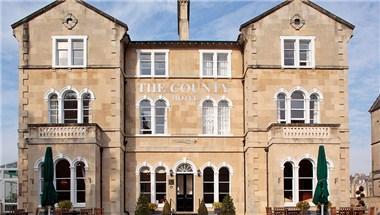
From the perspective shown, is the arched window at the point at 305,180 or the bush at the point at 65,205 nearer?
the bush at the point at 65,205

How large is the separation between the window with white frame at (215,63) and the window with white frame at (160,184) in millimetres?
6060

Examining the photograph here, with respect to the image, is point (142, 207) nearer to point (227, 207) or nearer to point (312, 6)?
point (227, 207)

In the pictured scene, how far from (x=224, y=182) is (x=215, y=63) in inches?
272

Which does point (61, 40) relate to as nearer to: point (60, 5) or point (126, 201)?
point (60, 5)

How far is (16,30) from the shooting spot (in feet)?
127

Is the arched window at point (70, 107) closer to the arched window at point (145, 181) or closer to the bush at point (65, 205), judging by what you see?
the arched window at point (145, 181)

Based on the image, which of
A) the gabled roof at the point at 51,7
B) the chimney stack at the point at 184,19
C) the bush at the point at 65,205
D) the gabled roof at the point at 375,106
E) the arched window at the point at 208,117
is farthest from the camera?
the gabled roof at the point at 375,106

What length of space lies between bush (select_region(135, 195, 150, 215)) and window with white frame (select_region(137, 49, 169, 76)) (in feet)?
24.8

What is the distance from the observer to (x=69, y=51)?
38.5 metres

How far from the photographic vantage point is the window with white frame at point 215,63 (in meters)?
40.6

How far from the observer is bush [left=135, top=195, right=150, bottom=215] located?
121 feet

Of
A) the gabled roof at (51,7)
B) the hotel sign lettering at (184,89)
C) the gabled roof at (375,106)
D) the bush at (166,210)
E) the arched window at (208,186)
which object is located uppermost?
the gabled roof at (51,7)

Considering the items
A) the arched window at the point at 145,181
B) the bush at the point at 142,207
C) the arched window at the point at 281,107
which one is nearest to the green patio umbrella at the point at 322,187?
the arched window at the point at 281,107

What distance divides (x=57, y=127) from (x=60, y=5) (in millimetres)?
7142
